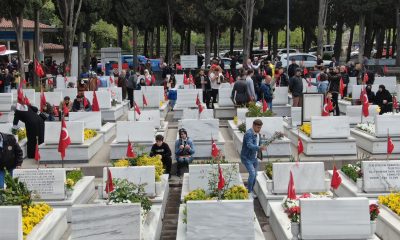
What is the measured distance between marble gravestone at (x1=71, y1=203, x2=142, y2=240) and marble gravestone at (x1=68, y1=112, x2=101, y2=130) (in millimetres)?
10852

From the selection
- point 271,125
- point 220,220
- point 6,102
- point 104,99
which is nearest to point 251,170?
point 220,220

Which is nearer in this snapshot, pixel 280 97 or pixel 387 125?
pixel 387 125

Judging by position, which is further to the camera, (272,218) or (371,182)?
(371,182)

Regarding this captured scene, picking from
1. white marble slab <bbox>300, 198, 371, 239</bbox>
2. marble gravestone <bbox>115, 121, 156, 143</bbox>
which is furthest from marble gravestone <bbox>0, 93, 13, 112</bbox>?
white marble slab <bbox>300, 198, 371, 239</bbox>

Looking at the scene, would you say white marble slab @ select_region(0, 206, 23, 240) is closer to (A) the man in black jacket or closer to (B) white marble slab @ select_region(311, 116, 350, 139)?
(A) the man in black jacket

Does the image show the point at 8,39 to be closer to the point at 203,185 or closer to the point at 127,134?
the point at 127,134

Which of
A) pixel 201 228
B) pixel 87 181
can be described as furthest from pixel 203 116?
pixel 201 228

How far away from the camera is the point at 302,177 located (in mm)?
14250

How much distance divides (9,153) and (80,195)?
186 cm

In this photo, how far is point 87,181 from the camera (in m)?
15.7

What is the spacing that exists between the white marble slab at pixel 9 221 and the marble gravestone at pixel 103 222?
2.71 feet

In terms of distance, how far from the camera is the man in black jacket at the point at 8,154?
13391 millimetres

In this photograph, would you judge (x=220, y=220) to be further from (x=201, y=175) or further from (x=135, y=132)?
(x=135, y=132)

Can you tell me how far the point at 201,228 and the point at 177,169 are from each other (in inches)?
270
